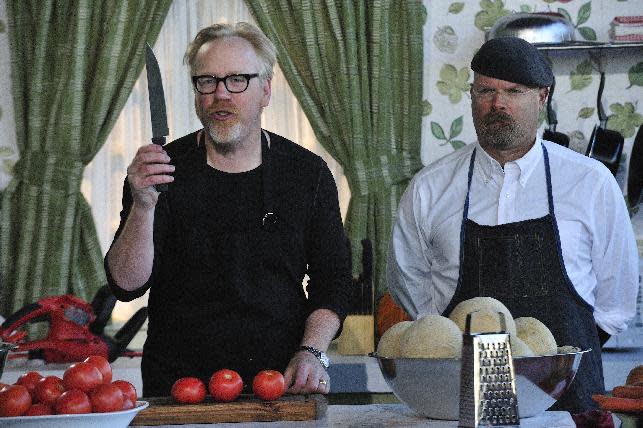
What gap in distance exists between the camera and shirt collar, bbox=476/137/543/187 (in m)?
2.39

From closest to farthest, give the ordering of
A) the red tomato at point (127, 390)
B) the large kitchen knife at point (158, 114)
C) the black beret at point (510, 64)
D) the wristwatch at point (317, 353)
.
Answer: the red tomato at point (127, 390) < the large kitchen knife at point (158, 114) < the wristwatch at point (317, 353) < the black beret at point (510, 64)

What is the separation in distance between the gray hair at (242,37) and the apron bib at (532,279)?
2.08ft

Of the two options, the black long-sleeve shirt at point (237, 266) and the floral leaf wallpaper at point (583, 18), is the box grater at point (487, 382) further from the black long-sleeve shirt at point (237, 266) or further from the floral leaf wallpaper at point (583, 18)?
the floral leaf wallpaper at point (583, 18)

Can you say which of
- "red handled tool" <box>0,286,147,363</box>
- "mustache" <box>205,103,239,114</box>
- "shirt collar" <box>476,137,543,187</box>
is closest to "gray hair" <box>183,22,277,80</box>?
"mustache" <box>205,103,239,114</box>

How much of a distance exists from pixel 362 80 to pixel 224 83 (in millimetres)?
1952

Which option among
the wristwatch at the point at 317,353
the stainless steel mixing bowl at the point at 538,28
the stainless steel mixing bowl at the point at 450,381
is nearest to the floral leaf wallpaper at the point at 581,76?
the stainless steel mixing bowl at the point at 538,28

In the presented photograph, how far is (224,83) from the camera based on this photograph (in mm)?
1997

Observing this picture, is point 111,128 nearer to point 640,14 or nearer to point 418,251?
point 418,251

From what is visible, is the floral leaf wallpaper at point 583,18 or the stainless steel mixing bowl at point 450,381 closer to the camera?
the stainless steel mixing bowl at point 450,381

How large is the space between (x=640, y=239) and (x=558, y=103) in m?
0.60

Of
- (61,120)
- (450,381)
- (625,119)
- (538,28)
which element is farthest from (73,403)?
(625,119)

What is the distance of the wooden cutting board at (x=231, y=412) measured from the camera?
61.5 inches

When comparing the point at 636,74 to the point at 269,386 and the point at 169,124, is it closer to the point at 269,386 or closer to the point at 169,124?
the point at 169,124

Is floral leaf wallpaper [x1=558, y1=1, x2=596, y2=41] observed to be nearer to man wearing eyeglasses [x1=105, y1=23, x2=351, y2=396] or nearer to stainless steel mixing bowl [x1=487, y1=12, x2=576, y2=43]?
stainless steel mixing bowl [x1=487, y1=12, x2=576, y2=43]
